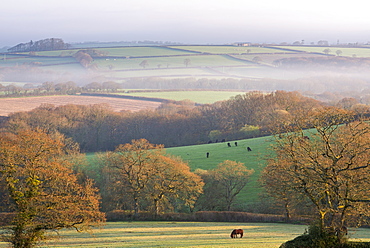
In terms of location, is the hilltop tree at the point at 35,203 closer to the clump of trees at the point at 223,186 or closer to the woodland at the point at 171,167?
the woodland at the point at 171,167

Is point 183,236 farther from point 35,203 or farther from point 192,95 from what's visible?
point 192,95

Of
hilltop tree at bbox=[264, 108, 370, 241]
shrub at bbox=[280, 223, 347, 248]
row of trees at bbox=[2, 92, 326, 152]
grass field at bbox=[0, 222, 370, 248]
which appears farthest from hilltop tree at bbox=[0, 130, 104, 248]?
row of trees at bbox=[2, 92, 326, 152]

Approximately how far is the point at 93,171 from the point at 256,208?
→ 98.8 feet

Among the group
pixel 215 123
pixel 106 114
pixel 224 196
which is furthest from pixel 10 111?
pixel 224 196

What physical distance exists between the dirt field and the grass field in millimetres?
101917

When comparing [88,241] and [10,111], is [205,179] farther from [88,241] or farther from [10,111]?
[10,111]

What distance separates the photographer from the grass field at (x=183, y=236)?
31922 millimetres

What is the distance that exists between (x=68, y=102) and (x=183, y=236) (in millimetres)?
A: 123954

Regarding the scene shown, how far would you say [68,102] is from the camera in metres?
152

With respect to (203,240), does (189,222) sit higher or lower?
lower

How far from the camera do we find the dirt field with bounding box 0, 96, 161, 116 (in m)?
140

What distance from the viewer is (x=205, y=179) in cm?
6456

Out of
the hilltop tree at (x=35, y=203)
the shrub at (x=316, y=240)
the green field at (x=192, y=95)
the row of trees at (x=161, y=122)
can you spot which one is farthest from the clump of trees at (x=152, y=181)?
the green field at (x=192, y=95)

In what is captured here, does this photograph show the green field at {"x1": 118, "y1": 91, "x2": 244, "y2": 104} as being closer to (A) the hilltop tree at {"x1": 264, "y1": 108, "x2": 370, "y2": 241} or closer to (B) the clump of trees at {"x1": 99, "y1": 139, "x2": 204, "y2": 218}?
(B) the clump of trees at {"x1": 99, "y1": 139, "x2": 204, "y2": 218}
